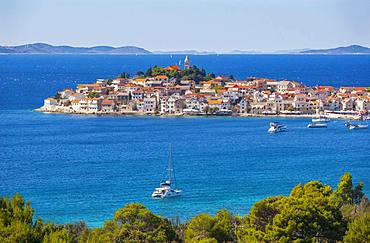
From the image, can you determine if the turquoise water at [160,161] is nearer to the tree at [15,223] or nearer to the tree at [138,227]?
the tree at [138,227]

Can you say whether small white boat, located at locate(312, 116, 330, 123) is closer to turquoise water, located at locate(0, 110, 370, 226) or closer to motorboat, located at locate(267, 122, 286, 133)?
turquoise water, located at locate(0, 110, 370, 226)

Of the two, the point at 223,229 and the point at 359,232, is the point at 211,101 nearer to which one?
the point at 223,229

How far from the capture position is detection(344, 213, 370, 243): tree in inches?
392

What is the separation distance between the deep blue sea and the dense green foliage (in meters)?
3.64

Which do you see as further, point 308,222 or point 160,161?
point 160,161

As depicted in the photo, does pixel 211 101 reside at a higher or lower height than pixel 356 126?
higher

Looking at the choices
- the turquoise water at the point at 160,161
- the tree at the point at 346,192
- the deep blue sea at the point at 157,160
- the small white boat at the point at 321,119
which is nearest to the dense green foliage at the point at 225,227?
the tree at the point at 346,192

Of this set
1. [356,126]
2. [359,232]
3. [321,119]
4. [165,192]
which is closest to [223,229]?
[359,232]

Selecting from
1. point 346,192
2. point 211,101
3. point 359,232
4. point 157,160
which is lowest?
point 157,160

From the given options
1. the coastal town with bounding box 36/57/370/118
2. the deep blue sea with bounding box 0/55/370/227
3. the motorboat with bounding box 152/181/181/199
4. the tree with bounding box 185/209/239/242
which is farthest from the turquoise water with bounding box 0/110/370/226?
the tree with bounding box 185/209/239/242

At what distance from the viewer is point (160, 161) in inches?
867

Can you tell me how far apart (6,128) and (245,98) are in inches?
445

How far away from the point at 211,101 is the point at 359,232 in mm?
25559

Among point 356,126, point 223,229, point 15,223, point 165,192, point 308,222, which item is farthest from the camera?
point 356,126
